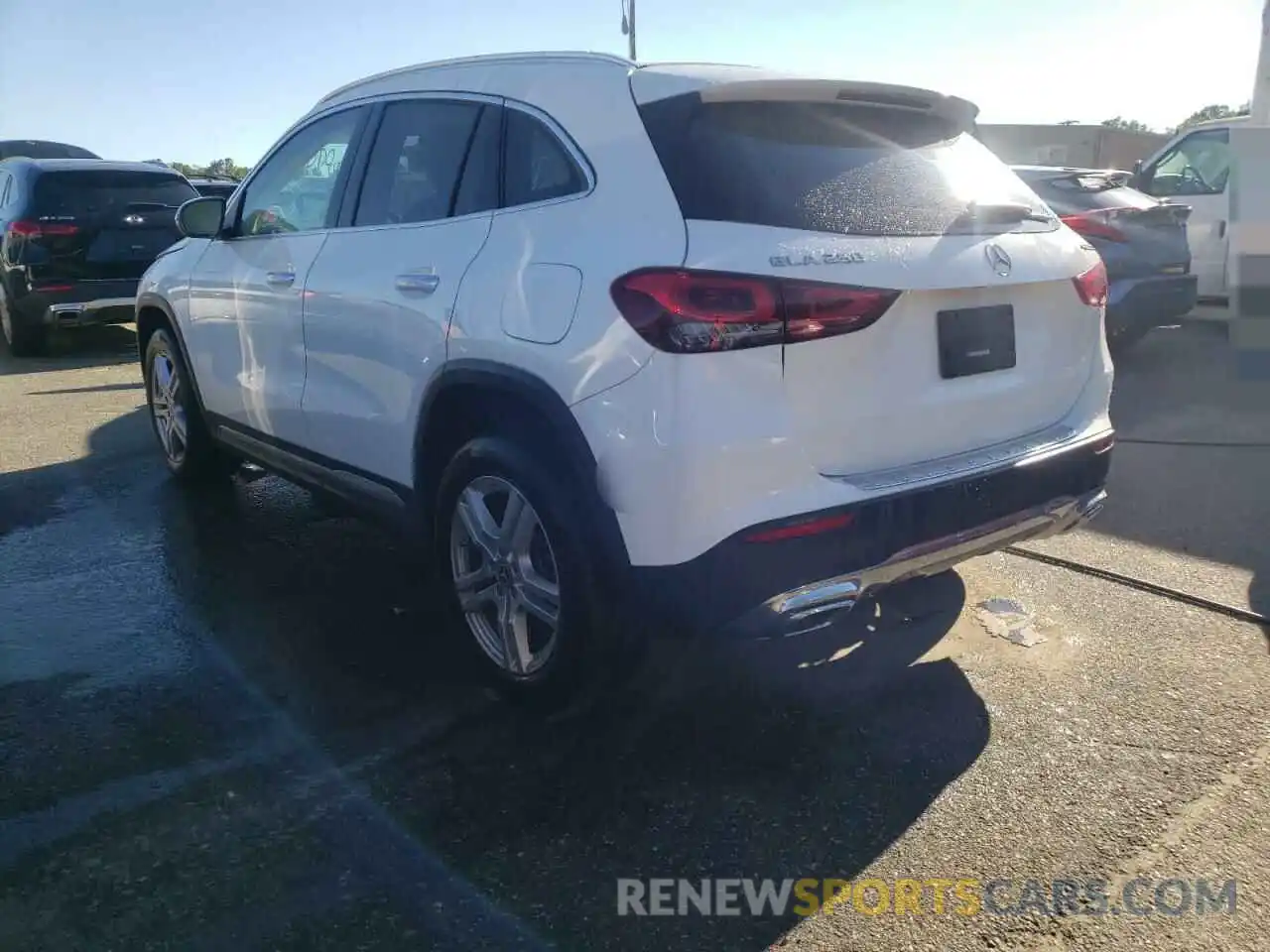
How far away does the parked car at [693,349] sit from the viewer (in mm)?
2695

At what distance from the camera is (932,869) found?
2588mm

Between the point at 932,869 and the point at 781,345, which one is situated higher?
the point at 781,345

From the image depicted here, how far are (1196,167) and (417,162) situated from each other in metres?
8.77

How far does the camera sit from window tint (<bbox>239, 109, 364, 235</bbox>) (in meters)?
4.26

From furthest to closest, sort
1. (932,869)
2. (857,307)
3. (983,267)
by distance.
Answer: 1. (983,267)
2. (857,307)
3. (932,869)

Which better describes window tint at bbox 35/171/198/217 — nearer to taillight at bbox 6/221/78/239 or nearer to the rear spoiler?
taillight at bbox 6/221/78/239

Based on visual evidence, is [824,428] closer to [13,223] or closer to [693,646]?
[693,646]

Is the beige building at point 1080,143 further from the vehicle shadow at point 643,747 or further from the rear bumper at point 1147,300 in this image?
the vehicle shadow at point 643,747

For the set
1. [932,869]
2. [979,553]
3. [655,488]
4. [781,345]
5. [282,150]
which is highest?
[282,150]

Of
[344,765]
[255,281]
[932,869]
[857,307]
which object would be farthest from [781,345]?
[255,281]

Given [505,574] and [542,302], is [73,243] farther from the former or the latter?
[542,302]

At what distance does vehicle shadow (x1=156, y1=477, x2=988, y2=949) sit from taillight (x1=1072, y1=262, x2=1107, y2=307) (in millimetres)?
1233

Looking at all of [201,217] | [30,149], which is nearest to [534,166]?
[201,217]

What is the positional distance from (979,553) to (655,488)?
105cm
